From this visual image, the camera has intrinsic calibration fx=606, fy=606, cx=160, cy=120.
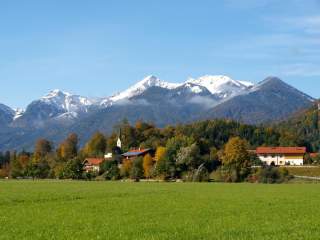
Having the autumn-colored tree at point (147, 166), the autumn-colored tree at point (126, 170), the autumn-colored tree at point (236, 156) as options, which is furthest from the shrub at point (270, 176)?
the autumn-colored tree at point (126, 170)

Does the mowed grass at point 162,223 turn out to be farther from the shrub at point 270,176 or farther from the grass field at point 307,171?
the grass field at point 307,171

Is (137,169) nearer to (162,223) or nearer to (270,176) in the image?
(270,176)

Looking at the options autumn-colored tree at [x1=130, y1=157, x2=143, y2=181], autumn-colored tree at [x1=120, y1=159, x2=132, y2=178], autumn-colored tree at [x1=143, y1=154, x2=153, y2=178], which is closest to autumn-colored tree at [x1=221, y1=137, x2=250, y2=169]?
autumn-colored tree at [x1=143, y1=154, x2=153, y2=178]

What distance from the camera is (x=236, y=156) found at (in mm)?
135875

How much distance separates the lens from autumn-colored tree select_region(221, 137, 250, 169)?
13200cm

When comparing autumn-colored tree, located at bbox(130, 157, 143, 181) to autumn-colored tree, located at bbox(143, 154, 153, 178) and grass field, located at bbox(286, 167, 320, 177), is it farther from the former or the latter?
grass field, located at bbox(286, 167, 320, 177)

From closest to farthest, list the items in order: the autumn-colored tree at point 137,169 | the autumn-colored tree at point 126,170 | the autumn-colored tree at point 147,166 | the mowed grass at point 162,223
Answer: the mowed grass at point 162,223 → the autumn-colored tree at point 137,169 → the autumn-colored tree at point 147,166 → the autumn-colored tree at point 126,170

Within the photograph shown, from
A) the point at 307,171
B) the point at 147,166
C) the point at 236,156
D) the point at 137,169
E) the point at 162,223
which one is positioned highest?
the point at 236,156

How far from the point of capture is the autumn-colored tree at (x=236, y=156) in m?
132

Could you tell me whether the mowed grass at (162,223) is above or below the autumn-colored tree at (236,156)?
below

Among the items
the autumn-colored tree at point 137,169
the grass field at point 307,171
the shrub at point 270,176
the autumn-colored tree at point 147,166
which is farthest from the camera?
the autumn-colored tree at point 147,166

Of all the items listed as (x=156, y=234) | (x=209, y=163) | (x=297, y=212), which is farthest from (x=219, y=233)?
(x=209, y=163)

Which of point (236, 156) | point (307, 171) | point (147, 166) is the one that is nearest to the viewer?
point (236, 156)

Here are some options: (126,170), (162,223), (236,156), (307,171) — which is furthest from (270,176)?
(162,223)
